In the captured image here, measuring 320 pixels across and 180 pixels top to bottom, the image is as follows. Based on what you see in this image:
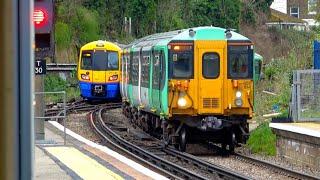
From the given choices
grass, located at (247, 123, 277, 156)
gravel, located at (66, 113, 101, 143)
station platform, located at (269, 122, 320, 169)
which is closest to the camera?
station platform, located at (269, 122, 320, 169)

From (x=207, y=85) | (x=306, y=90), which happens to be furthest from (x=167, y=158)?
(x=306, y=90)

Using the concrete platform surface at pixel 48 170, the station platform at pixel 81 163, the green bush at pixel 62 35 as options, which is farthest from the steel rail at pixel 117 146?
the green bush at pixel 62 35

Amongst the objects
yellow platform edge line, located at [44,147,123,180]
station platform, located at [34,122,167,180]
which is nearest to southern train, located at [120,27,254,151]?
station platform, located at [34,122,167,180]

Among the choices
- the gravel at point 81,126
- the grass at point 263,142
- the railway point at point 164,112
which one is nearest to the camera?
the railway point at point 164,112

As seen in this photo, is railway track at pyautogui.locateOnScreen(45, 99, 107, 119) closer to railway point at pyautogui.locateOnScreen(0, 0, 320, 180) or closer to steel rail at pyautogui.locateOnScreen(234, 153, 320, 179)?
railway point at pyautogui.locateOnScreen(0, 0, 320, 180)

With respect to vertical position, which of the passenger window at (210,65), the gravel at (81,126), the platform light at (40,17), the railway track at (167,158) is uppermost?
the platform light at (40,17)

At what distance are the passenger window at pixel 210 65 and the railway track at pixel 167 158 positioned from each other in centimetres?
199

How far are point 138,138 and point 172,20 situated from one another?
3330cm

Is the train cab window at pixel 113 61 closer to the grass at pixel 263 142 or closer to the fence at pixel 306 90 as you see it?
the grass at pixel 263 142

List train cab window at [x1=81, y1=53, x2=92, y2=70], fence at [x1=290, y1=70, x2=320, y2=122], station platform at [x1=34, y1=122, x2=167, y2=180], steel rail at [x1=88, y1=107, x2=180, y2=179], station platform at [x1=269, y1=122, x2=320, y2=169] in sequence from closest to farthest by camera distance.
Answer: station platform at [x1=34, y1=122, x2=167, y2=180] < steel rail at [x1=88, y1=107, x2=180, y2=179] < station platform at [x1=269, y1=122, x2=320, y2=169] < fence at [x1=290, y1=70, x2=320, y2=122] < train cab window at [x1=81, y1=53, x2=92, y2=70]

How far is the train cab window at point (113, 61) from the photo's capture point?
35812 mm

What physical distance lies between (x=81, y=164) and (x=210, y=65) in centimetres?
652

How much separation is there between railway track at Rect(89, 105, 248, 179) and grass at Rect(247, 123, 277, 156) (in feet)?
7.26

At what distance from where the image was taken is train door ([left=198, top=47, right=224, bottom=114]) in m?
18.3
